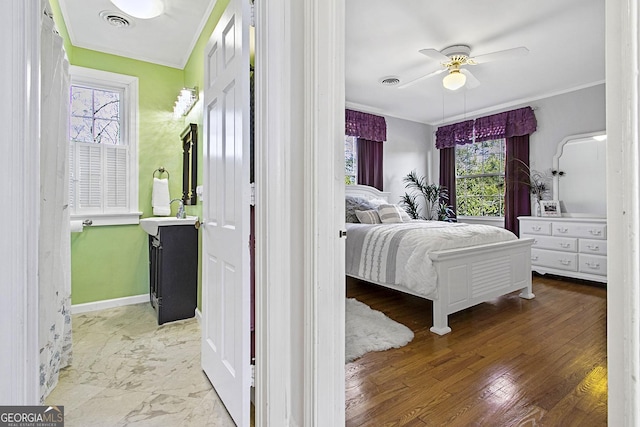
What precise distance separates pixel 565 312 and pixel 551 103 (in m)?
3.27

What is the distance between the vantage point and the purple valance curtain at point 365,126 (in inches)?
206

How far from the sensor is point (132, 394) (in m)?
1.76

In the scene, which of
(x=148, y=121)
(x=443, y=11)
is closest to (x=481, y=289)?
(x=443, y=11)

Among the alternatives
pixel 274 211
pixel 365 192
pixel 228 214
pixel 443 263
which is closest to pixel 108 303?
pixel 228 214

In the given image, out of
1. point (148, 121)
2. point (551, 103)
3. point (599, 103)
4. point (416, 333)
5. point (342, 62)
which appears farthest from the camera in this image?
point (551, 103)

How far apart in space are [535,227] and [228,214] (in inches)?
182

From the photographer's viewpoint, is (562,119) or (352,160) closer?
(562,119)

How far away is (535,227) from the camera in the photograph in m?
4.58

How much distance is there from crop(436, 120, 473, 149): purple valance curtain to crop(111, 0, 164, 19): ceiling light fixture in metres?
5.11

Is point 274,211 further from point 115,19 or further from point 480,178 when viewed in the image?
point 480,178

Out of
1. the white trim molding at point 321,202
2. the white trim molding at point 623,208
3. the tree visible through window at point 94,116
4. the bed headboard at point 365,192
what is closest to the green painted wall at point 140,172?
the tree visible through window at point 94,116

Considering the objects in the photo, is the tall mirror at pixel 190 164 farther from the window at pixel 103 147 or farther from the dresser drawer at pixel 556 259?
the dresser drawer at pixel 556 259

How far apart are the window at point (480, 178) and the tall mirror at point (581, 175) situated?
86cm

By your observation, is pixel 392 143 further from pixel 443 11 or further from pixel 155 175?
pixel 155 175
